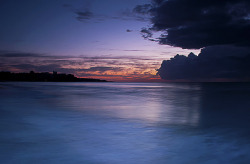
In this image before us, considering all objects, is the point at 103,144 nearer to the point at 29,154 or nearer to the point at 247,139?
the point at 29,154

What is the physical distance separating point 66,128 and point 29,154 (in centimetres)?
298

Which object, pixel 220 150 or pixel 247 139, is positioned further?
pixel 247 139

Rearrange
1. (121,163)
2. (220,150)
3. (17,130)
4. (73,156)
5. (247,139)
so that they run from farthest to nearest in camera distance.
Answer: (17,130) < (247,139) < (220,150) < (73,156) < (121,163)

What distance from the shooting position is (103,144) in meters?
6.03

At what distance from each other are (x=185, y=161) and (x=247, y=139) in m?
3.25

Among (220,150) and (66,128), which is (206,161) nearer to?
(220,150)

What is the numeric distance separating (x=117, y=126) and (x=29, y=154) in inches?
161

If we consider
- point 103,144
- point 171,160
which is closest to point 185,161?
point 171,160

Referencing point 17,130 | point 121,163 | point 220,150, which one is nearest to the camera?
point 121,163

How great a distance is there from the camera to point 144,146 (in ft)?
19.2

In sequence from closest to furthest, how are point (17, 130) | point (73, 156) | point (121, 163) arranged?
point (121, 163) → point (73, 156) → point (17, 130)

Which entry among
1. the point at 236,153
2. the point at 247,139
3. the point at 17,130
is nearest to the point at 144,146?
the point at 236,153

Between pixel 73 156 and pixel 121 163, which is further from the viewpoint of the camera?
pixel 73 156

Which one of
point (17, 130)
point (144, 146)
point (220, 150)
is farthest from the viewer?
point (17, 130)
